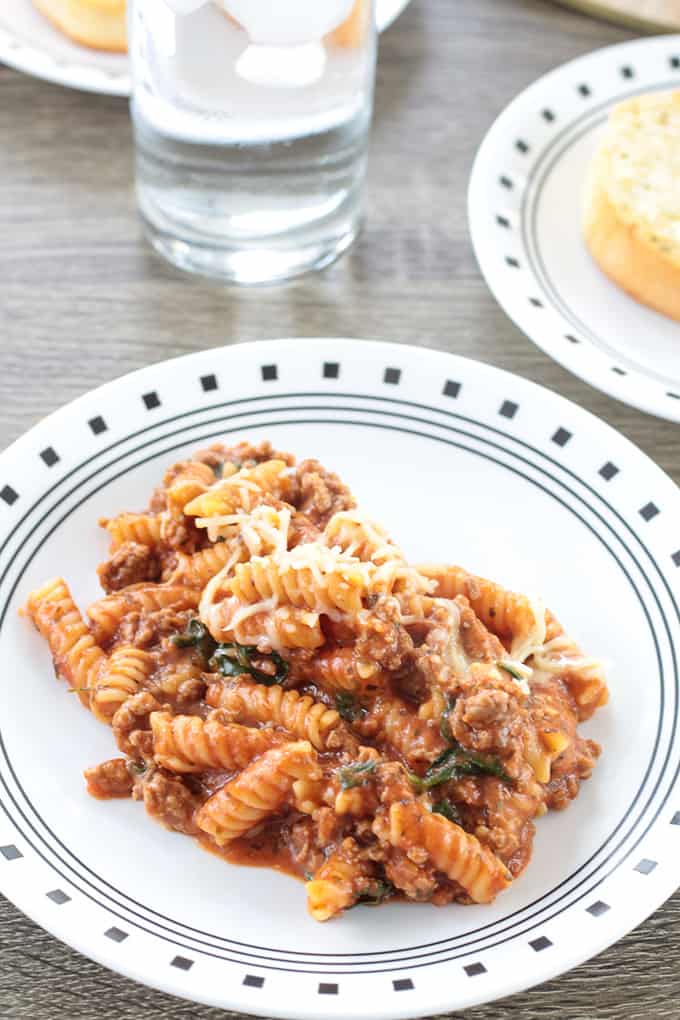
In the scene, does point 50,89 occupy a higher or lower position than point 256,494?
higher

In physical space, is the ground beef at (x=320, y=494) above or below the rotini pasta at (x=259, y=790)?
above

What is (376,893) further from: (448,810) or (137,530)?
(137,530)

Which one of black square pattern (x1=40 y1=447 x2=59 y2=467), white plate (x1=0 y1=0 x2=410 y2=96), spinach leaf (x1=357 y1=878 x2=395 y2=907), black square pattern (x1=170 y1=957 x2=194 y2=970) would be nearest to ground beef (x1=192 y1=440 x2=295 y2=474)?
black square pattern (x1=40 y1=447 x2=59 y2=467)

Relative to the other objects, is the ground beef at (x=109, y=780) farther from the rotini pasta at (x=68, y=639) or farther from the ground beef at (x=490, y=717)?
the ground beef at (x=490, y=717)

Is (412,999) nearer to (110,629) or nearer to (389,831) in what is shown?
(389,831)

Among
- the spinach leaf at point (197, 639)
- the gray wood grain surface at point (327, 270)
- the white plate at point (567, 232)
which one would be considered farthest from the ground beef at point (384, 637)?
the gray wood grain surface at point (327, 270)

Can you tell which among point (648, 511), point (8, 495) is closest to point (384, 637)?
point (648, 511)

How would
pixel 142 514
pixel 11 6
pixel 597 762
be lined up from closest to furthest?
1. pixel 597 762
2. pixel 142 514
3. pixel 11 6

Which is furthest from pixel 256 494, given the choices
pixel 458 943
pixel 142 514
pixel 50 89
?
pixel 50 89
